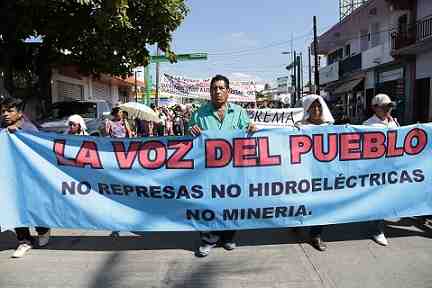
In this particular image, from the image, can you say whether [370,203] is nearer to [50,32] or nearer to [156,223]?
[156,223]

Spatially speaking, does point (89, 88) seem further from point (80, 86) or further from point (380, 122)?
point (380, 122)

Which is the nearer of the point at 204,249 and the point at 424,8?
the point at 204,249

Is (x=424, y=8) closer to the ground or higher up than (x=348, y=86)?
higher up

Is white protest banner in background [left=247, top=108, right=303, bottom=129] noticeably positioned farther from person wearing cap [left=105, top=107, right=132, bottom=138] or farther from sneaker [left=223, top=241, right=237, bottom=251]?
sneaker [left=223, top=241, right=237, bottom=251]

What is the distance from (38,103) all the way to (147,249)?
35.1 feet

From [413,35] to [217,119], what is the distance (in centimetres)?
1956

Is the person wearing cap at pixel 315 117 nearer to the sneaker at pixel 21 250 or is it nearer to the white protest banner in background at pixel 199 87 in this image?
the sneaker at pixel 21 250

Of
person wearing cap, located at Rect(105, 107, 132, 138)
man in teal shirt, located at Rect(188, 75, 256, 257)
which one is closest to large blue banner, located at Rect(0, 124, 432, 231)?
man in teal shirt, located at Rect(188, 75, 256, 257)

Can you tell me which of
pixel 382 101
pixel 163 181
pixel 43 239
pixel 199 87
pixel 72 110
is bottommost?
pixel 43 239

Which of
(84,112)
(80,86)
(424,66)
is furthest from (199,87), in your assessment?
(424,66)

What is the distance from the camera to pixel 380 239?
16.3 feet

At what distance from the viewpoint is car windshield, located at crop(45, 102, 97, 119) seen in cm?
1398

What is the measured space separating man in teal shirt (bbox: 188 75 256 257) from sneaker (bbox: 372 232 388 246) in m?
1.54

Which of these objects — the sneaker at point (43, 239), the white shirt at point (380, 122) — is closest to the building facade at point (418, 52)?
the white shirt at point (380, 122)
